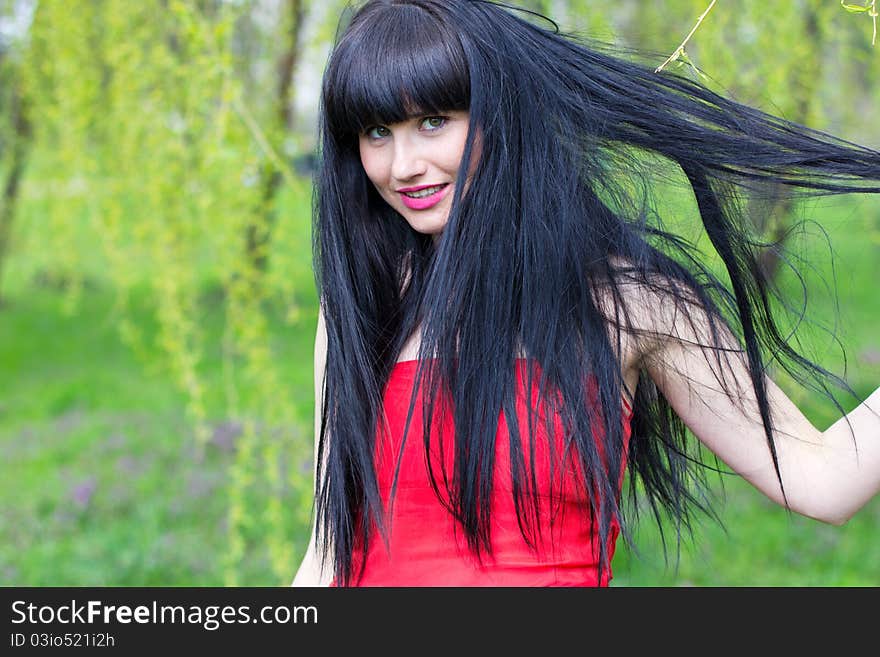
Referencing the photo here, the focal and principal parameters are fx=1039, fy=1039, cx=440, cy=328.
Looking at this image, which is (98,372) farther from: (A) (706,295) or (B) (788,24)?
(A) (706,295)

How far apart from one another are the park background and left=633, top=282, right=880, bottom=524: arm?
0.75 feet

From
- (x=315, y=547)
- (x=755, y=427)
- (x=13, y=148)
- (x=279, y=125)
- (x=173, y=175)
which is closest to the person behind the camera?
(x=755, y=427)

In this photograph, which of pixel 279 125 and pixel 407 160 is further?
pixel 279 125

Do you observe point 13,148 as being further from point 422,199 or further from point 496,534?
point 496,534

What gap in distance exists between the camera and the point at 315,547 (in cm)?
160

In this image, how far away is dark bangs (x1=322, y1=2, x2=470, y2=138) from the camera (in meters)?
1.41

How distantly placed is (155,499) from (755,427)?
321 centimetres

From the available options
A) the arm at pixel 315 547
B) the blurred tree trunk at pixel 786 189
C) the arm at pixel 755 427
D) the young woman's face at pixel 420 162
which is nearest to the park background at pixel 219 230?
the blurred tree trunk at pixel 786 189

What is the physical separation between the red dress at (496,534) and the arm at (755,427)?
107 mm

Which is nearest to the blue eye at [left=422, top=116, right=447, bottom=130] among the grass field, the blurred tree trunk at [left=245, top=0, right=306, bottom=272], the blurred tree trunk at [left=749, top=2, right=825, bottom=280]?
the blurred tree trunk at [left=749, top=2, right=825, bottom=280]

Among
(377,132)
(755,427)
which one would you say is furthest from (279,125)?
(755,427)
